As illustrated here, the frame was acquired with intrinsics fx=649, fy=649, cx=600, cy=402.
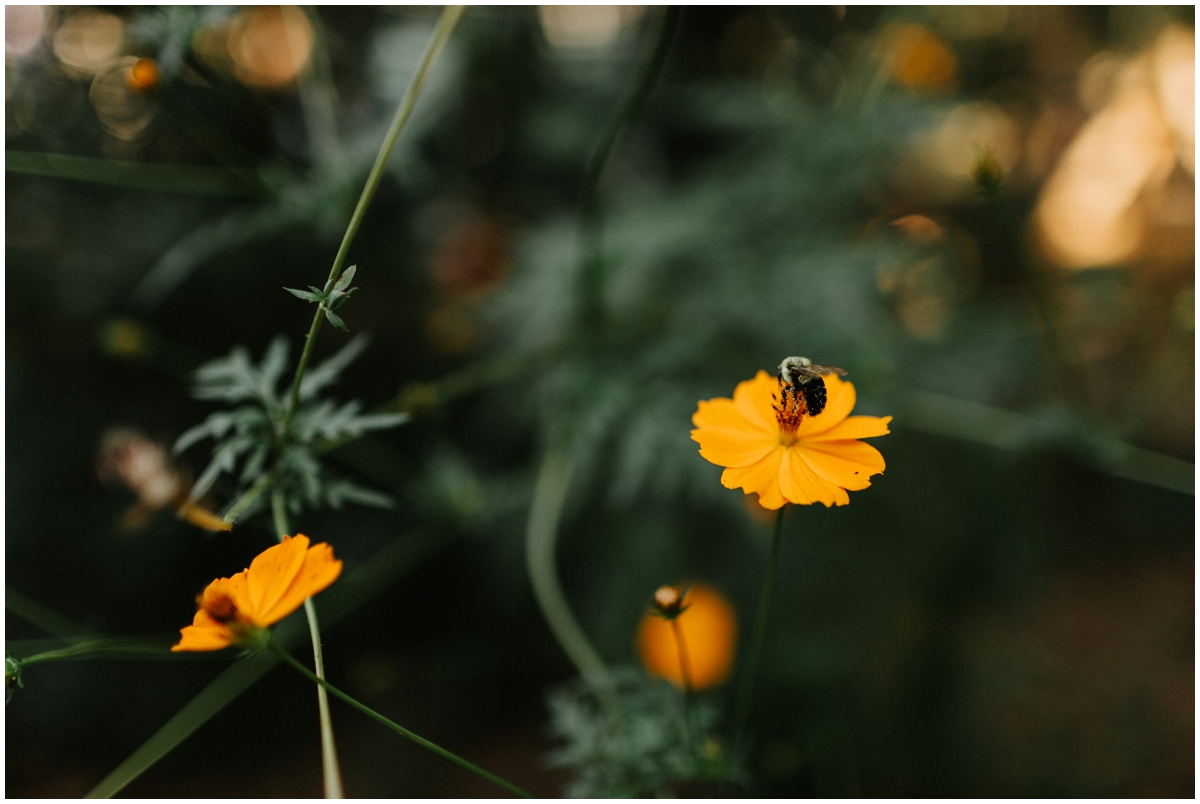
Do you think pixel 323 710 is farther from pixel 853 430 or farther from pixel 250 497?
pixel 853 430

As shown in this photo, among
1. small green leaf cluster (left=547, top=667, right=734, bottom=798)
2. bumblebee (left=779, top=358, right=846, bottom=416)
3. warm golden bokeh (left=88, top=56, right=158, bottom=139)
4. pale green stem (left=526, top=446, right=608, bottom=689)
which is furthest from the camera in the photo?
warm golden bokeh (left=88, top=56, right=158, bottom=139)

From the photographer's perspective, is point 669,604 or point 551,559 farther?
point 551,559

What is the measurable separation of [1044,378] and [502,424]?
151cm

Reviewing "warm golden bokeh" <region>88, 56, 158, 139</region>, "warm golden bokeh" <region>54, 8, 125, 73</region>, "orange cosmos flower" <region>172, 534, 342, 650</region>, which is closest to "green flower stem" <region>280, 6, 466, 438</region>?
"orange cosmos flower" <region>172, 534, 342, 650</region>

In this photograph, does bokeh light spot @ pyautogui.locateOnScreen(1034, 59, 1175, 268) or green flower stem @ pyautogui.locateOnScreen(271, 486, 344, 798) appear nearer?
green flower stem @ pyautogui.locateOnScreen(271, 486, 344, 798)

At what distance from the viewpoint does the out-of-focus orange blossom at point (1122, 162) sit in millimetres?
1526

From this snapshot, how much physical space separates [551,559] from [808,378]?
52 cm

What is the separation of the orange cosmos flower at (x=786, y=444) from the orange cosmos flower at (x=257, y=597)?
0.31m

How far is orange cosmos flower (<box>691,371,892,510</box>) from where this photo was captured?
51 centimetres

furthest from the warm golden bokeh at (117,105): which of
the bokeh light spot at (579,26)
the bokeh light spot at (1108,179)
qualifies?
the bokeh light spot at (1108,179)

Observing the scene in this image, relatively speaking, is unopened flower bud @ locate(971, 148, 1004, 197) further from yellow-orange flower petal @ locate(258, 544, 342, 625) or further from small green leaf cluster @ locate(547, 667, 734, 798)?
yellow-orange flower petal @ locate(258, 544, 342, 625)

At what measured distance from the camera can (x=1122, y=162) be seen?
6.34 ft

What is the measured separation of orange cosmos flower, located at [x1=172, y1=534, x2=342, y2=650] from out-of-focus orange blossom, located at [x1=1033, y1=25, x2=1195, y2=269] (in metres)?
1.84

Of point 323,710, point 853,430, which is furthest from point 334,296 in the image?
point 853,430
